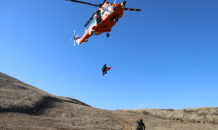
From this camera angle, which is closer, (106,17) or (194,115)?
(106,17)

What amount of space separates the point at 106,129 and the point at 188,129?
10.8m

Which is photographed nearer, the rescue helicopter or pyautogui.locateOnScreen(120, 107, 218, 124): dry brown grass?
the rescue helicopter

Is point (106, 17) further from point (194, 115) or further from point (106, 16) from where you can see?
point (194, 115)

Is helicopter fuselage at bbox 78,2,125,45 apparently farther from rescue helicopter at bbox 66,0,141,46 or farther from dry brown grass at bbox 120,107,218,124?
dry brown grass at bbox 120,107,218,124

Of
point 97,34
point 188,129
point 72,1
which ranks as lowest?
point 188,129

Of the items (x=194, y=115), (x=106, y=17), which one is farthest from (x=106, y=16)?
(x=194, y=115)

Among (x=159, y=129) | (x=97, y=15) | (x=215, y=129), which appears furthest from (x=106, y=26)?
(x=215, y=129)

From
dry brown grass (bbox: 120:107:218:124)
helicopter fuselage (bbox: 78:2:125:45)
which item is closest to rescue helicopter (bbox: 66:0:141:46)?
helicopter fuselage (bbox: 78:2:125:45)

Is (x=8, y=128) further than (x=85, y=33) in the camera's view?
No

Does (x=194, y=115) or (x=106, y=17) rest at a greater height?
(x=106, y=17)

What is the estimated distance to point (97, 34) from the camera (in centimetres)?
2308

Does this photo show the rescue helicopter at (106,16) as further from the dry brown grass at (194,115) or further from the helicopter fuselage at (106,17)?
the dry brown grass at (194,115)

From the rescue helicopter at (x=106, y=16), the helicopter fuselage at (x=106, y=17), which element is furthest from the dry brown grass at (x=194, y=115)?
the helicopter fuselage at (x=106, y=17)

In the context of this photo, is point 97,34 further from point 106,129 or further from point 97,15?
point 106,129
